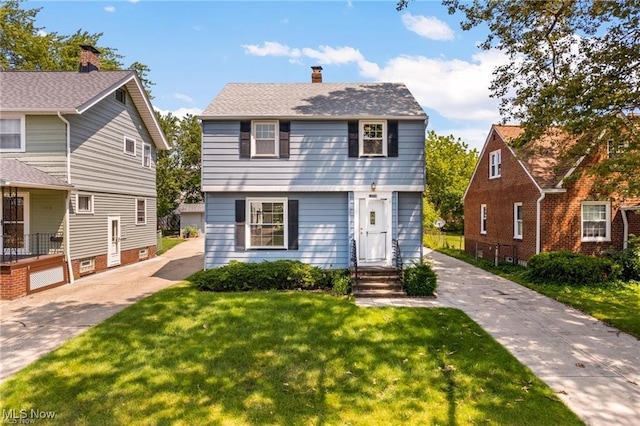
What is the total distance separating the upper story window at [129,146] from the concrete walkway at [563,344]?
1330 centimetres

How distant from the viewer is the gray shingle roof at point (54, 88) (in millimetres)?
11945

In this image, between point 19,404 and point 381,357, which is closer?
point 19,404

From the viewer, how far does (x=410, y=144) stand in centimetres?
1147

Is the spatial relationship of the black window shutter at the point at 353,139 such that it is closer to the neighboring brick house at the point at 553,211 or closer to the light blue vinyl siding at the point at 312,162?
the light blue vinyl siding at the point at 312,162

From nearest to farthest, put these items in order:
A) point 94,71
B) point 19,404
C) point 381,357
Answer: point 19,404
point 381,357
point 94,71

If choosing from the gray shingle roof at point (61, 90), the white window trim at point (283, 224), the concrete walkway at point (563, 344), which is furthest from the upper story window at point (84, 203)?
the concrete walkway at point (563, 344)

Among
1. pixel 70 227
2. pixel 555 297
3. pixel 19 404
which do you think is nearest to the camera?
pixel 19 404

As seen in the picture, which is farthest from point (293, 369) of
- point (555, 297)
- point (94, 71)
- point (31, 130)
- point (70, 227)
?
point (94, 71)

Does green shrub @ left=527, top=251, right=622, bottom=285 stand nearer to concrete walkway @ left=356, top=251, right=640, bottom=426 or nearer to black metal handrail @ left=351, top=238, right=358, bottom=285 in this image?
concrete walkway @ left=356, top=251, right=640, bottom=426

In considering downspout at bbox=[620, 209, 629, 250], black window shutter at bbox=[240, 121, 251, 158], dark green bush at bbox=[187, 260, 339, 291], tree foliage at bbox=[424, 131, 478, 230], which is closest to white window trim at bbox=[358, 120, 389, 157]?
black window shutter at bbox=[240, 121, 251, 158]

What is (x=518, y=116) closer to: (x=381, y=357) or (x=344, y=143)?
(x=344, y=143)

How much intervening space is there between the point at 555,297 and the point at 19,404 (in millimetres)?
12557

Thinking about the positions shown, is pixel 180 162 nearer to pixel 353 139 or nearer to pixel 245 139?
Result: pixel 245 139

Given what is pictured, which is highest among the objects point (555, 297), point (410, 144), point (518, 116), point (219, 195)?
point (518, 116)
